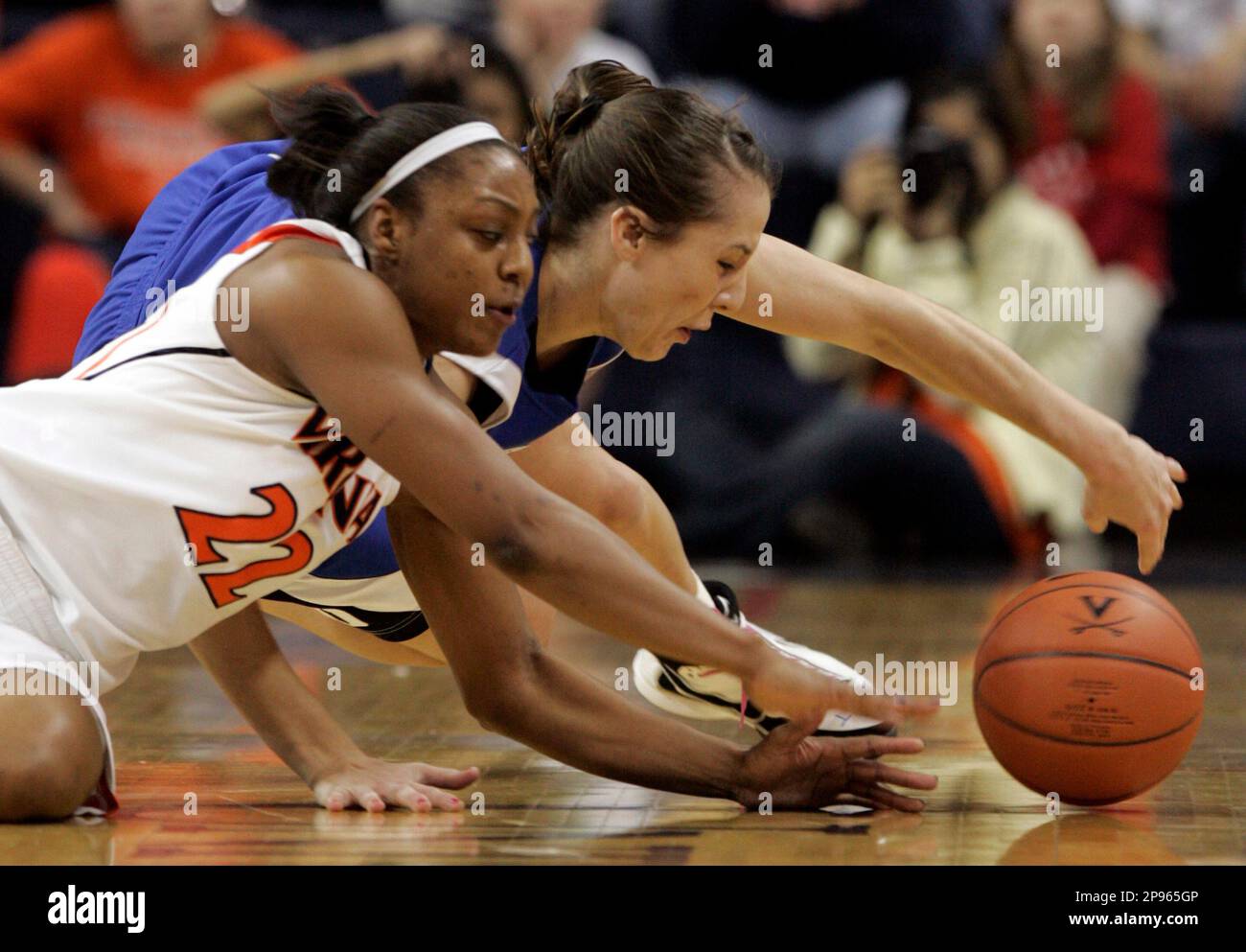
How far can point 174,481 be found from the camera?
2455mm

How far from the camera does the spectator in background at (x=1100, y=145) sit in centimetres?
664

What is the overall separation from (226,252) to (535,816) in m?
1.09

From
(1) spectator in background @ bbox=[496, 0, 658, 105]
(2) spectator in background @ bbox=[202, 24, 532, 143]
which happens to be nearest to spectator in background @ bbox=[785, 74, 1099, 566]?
(1) spectator in background @ bbox=[496, 0, 658, 105]

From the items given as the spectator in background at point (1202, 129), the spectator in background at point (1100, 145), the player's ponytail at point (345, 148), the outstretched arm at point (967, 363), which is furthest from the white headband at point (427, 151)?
the spectator in background at point (1202, 129)

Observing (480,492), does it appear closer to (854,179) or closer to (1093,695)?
(1093,695)

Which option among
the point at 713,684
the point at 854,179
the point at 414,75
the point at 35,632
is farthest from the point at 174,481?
the point at 854,179

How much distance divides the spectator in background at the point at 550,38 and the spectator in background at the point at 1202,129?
2126 mm

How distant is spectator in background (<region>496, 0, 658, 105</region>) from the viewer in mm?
6527

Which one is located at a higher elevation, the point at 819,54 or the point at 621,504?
the point at 819,54

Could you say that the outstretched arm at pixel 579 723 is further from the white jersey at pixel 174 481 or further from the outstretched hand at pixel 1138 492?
the outstretched hand at pixel 1138 492

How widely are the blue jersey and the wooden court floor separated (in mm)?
353
